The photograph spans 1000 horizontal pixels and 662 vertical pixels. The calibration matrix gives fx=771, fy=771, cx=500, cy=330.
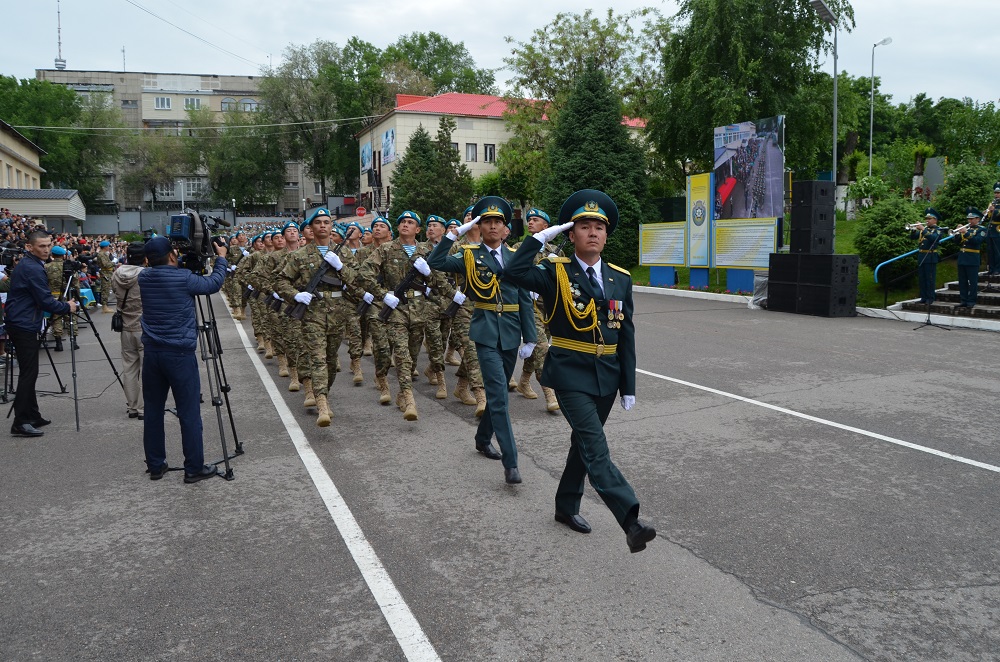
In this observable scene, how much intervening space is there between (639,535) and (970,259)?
14.2m

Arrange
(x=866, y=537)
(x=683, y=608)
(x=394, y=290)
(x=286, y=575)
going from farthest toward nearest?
1. (x=394, y=290)
2. (x=866, y=537)
3. (x=286, y=575)
4. (x=683, y=608)

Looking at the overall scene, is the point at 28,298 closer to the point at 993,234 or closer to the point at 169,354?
the point at 169,354

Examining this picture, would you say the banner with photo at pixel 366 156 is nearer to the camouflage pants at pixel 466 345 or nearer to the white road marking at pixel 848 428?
the camouflage pants at pixel 466 345

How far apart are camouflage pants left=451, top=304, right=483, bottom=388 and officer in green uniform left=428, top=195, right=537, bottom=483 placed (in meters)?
1.33

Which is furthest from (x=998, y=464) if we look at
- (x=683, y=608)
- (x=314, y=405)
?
(x=314, y=405)

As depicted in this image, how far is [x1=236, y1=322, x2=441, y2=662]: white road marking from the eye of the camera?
3.36 m

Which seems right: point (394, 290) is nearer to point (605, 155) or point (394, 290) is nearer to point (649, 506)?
point (649, 506)

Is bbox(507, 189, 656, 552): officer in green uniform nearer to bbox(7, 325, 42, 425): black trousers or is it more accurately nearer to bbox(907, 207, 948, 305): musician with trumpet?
bbox(7, 325, 42, 425): black trousers

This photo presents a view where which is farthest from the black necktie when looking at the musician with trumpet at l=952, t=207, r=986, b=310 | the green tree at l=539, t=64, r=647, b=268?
the green tree at l=539, t=64, r=647, b=268

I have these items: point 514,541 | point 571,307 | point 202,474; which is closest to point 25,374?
point 202,474

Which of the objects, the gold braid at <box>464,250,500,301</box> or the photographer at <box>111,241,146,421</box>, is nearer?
the gold braid at <box>464,250,500,301</box>

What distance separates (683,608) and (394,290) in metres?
5.34

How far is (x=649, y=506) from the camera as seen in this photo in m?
5.08

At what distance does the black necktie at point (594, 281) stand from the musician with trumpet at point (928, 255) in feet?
45.8
